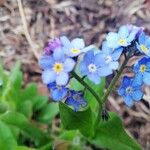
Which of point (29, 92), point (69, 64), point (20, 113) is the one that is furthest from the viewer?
point (29, 92)

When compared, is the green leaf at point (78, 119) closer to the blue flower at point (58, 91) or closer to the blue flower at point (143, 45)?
the blue flower at point (58, 91)

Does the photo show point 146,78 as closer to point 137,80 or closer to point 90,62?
point 137,80

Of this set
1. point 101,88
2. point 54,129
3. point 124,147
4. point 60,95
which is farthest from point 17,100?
point 60,95

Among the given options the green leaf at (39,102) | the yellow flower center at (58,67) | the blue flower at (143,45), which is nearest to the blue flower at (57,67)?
the yellow flower center at (58,67)

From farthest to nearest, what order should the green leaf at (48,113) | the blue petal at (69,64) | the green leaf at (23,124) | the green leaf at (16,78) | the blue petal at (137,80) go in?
the green leaf at (48,113) < the green leaf at (16,78) < the green leaf at (23,124) < the blue petal at (137,80) < the blue petal at (69,64)

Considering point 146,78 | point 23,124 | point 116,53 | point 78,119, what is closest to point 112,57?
point 116,53

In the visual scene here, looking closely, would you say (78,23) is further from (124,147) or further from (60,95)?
(60,95)
